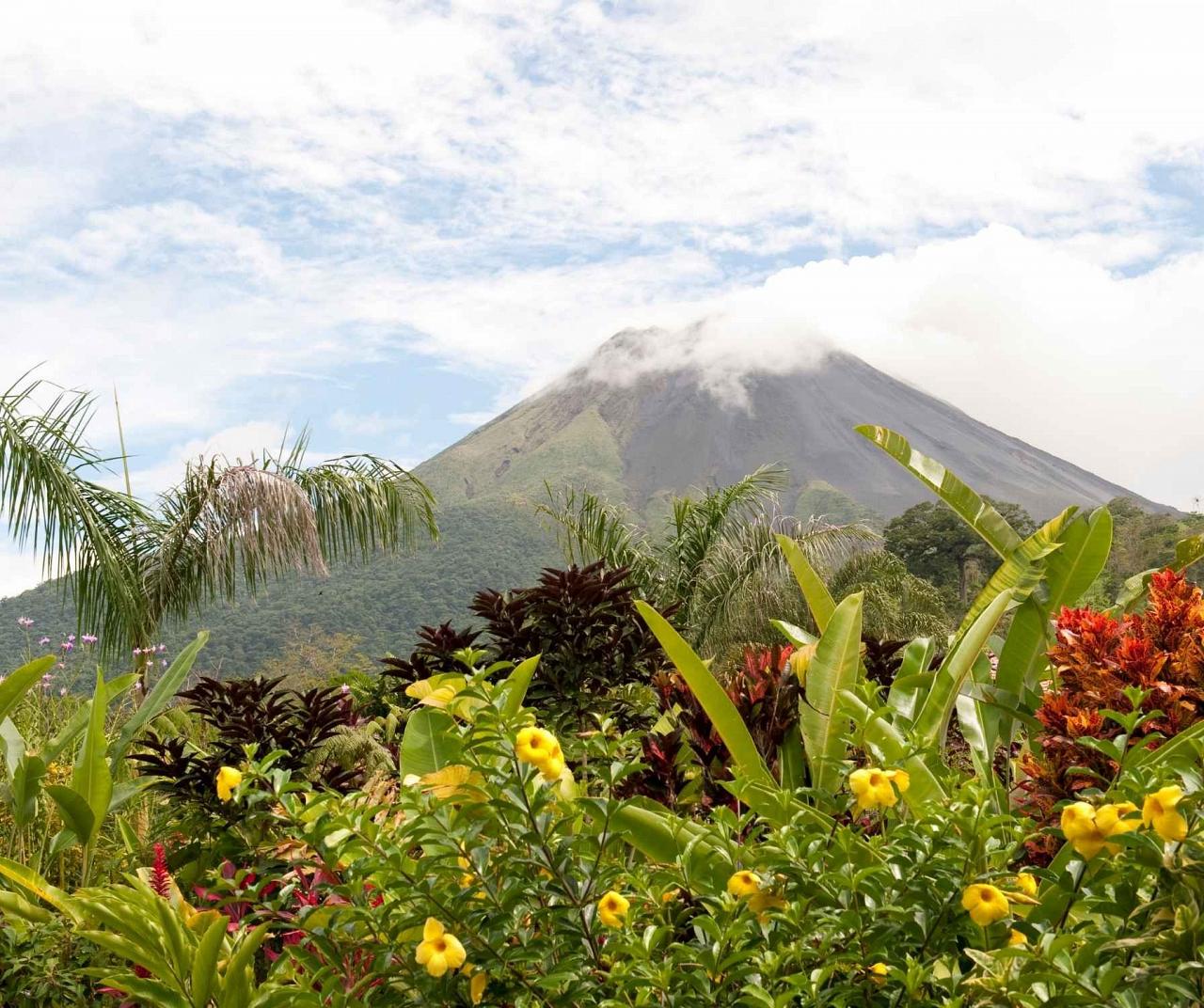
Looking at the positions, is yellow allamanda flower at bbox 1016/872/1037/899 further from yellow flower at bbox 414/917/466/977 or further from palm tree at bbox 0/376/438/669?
palm tree at bbox 0/376/438/669

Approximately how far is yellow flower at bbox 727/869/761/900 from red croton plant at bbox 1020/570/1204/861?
1.25 metres

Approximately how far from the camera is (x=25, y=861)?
3.46m

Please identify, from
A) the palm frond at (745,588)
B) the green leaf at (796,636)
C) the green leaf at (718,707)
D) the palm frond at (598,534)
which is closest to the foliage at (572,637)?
the green leaf at (796,636)

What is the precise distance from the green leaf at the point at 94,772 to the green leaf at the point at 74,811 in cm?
1

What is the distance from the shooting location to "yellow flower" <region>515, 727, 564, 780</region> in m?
1.43

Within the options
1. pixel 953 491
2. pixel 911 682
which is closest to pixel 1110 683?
pixel 911 682

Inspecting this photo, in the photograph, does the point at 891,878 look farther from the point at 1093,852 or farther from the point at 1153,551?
the point at 1153,551

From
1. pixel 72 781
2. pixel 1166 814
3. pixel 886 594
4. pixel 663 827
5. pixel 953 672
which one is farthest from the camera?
pixel 886 594

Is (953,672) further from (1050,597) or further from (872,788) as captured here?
(872,788)

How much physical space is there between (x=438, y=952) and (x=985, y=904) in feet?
2.37

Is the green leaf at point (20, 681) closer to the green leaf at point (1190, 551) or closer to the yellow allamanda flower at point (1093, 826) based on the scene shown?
the yellow allamanda flower at point (1093, 826)

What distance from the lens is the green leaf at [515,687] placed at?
5.11 ft

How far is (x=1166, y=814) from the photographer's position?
122cm

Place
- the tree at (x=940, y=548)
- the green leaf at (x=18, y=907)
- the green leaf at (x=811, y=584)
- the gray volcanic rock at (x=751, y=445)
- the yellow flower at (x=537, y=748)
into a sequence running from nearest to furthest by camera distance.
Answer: the yellow flower at (x=537, y=748) → the green leaf at (x=18, y=907) → the green leaf at (x=811, y=584) → the tree at (x=940, y=548) → the gray volcanic rock at (x=751, y=445)
